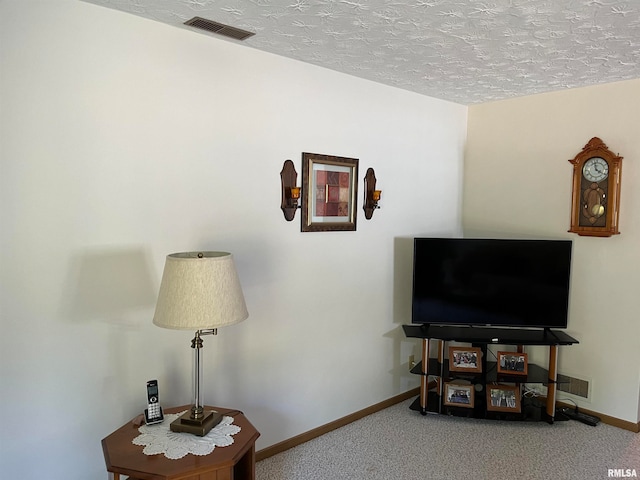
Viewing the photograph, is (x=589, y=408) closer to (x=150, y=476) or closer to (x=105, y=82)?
(x=150, y=476)

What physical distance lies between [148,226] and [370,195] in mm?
1615

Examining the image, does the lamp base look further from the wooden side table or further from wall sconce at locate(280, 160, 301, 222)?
wall sconce at locate(280, 160, 301, 222)

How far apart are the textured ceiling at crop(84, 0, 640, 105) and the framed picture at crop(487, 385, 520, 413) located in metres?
2.27

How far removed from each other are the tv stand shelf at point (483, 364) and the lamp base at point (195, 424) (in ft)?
5.83

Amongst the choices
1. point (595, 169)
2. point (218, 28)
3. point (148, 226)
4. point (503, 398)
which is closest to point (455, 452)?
point (503, 398)

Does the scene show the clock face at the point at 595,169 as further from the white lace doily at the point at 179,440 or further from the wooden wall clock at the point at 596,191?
the white lace doily at the point at 179,440

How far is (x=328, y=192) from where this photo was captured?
308cm

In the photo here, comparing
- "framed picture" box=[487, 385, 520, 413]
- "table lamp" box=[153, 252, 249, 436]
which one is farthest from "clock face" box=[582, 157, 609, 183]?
"table lamp" box=[153, 252, 249, 436]

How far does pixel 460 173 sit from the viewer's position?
4.13 meters

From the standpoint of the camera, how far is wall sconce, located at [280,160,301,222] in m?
2.82

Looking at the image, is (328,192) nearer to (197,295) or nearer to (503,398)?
(197,295)

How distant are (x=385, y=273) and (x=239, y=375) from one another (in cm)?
140

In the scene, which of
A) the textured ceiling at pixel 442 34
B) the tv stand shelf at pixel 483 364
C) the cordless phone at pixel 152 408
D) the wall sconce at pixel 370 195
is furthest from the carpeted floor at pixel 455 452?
the textured ceiling at pixel 442 34

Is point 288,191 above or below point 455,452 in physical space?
above
